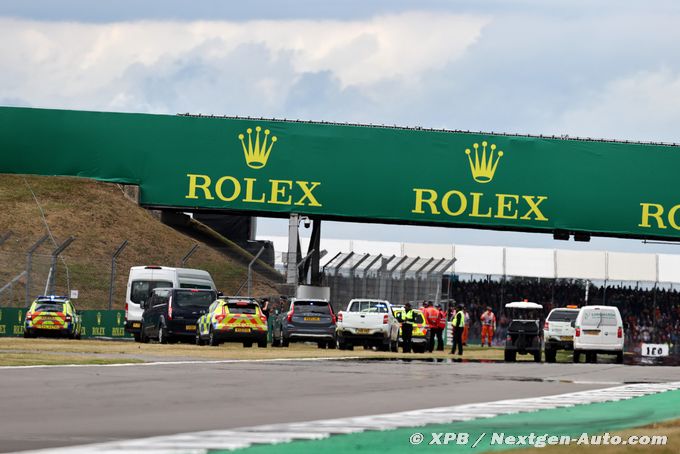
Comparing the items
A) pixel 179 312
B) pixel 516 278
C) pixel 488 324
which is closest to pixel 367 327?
pixel 179 312

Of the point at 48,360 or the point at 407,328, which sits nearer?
the point at 48,360

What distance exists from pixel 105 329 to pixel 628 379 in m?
22.6

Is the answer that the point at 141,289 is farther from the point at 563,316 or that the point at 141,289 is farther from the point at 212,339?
the point at 563,316

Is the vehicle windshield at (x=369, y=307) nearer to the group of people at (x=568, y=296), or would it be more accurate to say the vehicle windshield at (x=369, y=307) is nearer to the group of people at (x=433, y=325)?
the group of people at (x=433, y=325)

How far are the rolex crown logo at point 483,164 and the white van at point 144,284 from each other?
14.2 m

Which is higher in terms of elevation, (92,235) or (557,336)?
(92,235)

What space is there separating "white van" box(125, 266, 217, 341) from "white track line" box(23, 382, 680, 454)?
23686 mm

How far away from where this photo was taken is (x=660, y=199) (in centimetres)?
4981

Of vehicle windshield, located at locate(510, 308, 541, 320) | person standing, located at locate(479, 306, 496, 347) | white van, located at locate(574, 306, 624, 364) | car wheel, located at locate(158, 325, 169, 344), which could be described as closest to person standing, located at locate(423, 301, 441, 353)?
white van, located at locate(574, 306, 624, 364)

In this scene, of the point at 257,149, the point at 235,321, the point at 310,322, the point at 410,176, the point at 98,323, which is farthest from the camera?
the point at 257,149

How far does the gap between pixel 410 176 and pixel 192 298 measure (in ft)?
53.9

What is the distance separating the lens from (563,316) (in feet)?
123

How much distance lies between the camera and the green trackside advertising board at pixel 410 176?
49969 mm

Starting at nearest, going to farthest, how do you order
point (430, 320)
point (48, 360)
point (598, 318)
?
point (48, 360)
point (598, 318)
point (430, 320)
